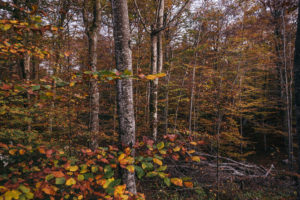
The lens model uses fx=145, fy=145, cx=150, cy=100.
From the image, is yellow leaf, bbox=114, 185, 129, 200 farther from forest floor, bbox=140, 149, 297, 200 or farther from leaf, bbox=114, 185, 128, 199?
forest floor, bbox=140, 149, 297, 200

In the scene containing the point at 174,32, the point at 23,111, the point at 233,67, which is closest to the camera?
the point at 23,111

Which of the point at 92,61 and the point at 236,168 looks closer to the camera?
the point at 92,61

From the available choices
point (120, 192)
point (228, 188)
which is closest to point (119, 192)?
point (120, 192)

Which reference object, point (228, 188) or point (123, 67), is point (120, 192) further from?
point (228, 188)

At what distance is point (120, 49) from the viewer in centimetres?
216

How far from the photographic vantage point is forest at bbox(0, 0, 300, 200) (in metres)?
1.41

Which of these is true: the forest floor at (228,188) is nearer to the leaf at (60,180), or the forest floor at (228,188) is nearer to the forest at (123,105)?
the forest at (123,105)

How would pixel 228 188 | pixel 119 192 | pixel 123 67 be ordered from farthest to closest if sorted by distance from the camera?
pixel 228 188
pixel 123 67
pixel 119 192

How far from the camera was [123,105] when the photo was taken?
219 centimetres

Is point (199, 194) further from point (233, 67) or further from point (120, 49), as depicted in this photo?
point (233, 67)

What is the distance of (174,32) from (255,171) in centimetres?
887

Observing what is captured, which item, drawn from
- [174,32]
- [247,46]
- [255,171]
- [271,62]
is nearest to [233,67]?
[247,46]

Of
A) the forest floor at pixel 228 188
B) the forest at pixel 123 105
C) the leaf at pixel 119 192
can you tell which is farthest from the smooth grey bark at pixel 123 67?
the forest floor at pixel 228 188

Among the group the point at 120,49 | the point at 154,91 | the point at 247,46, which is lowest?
Answer: the point at 154,91
